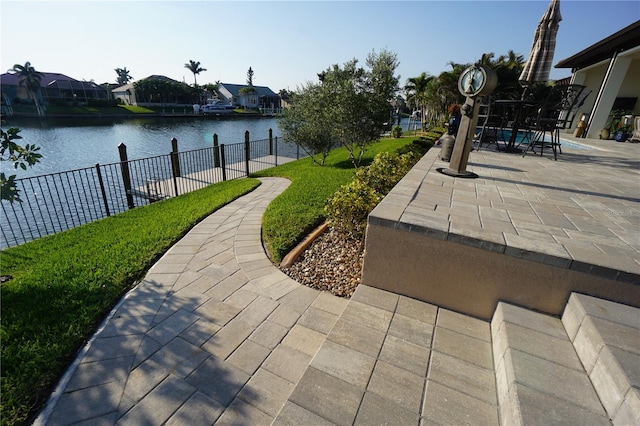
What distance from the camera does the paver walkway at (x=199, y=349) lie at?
5.98 ft

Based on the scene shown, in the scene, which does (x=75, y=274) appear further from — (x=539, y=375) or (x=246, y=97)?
(x=246, y=97)

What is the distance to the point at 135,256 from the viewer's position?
375cm

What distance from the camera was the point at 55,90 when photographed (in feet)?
151

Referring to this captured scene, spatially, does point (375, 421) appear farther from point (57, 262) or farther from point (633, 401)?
point (57, 262)

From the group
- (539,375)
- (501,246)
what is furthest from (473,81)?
(539,375)

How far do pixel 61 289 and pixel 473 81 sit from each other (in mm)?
A: 5818

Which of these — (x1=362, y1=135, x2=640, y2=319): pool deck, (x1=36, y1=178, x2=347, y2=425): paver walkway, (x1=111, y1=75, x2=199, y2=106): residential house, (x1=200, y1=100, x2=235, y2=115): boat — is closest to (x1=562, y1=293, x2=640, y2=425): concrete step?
(x1=362, y1=135, x2=640, y2=319): pool deck

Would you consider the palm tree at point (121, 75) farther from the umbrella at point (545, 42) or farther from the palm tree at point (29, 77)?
the umbrella at point (545, 42)

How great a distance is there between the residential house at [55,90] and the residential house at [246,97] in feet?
93.6

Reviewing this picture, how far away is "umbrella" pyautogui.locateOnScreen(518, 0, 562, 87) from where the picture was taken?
1185 centimetres

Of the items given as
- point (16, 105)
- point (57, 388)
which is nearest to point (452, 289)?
point (57, 388)

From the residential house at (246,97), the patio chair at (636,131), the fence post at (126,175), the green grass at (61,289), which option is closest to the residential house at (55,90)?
the residential house at (246,97)

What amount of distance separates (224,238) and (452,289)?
10.9 feet

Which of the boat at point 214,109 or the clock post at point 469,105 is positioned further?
the boat at point 214,109
